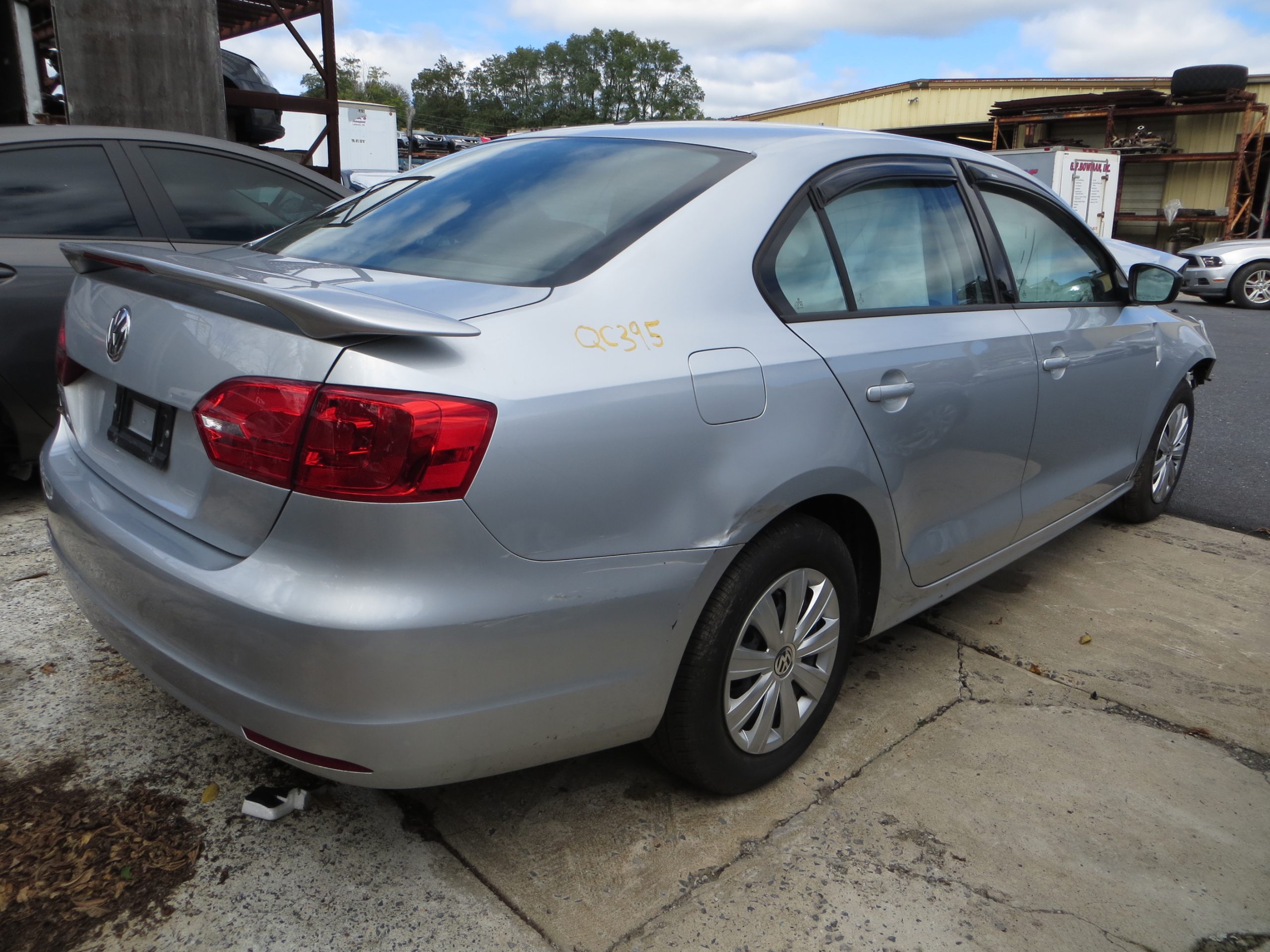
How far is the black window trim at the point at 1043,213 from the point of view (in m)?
3.13

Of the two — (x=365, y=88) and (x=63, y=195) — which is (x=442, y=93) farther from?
(x=63, y=195)

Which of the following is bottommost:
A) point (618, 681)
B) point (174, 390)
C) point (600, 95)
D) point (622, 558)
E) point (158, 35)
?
point (618, 681)

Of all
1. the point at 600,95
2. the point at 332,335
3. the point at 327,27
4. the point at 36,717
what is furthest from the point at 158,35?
the point at 600,95

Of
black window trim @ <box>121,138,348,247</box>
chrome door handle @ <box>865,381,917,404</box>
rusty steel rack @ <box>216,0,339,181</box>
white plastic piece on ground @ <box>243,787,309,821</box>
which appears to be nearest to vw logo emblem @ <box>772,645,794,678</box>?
chrome door handle @ <box>865,381,917,404</box>

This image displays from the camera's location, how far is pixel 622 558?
1.86 meters

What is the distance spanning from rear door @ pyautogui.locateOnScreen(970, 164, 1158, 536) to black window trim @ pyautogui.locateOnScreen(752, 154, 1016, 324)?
0.40 feet

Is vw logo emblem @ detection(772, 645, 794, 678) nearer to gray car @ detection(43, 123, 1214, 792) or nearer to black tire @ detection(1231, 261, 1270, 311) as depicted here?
gray car @ detection(43, 123, 1214, 792)

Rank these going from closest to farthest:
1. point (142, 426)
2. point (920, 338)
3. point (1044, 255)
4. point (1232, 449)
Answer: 1. point (142, 426)
2. point (920, 338)
3. point (1044, 255)
4. point (1232, 449)

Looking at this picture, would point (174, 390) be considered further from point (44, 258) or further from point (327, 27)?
point (327, 27)

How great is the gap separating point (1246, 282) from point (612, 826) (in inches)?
634

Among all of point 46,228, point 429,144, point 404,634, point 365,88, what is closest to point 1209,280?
point 46,228

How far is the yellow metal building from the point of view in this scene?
24.3 m

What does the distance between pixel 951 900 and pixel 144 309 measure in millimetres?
2112

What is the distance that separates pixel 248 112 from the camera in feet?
32.5
